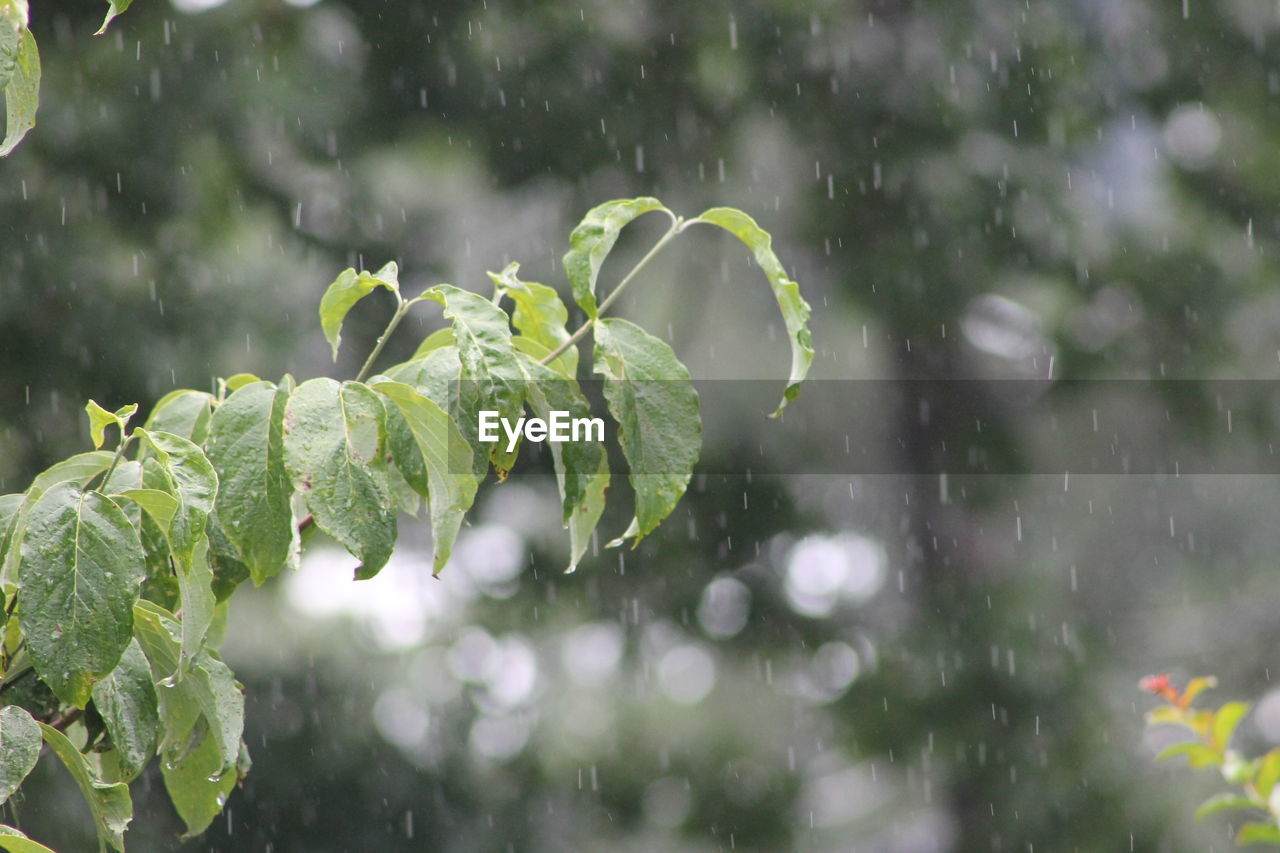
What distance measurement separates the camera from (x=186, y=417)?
82 cm

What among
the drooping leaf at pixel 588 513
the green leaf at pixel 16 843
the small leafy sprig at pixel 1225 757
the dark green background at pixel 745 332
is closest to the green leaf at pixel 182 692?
the green leaf at pixel 16 843

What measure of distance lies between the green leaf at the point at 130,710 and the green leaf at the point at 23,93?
28 centimetres

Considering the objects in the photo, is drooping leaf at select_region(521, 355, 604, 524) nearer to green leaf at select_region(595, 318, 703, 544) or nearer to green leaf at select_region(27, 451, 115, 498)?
green leaf at select_region(595, 318, 703, 544)

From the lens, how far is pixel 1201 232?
4855mm

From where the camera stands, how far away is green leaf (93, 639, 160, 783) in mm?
654

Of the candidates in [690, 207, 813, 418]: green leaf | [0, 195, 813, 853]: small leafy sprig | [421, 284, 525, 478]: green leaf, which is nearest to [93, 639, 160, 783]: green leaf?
[0, 195, 813, 853]: small leafy sprig

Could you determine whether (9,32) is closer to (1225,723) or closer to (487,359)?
(487,359)

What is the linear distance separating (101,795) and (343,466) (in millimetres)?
212

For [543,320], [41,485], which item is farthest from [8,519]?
[543,320]

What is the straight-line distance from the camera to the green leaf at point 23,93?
67 cm

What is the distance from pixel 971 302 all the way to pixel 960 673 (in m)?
1.40

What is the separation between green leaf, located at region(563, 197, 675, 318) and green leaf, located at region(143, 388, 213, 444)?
0.83 ft

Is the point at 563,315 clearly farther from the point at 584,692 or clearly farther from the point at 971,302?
the point at 971,302

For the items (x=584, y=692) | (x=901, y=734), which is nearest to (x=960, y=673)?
(x=901, y=734)
